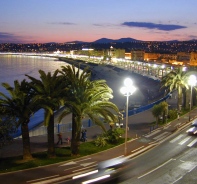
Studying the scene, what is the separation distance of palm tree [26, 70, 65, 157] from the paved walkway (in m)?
3.13

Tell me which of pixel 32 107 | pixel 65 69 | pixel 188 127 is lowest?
pixel 188 127

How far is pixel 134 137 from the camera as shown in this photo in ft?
89.8

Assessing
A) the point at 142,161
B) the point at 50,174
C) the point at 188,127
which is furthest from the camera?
the point at 188,127

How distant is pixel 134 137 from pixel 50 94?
32.7 ft

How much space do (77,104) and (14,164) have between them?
548 centimetres

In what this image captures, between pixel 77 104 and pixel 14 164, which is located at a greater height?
pixel 77 104

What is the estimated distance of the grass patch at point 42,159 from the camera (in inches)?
747

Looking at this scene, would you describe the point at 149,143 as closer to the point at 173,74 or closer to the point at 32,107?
the point at 32,107

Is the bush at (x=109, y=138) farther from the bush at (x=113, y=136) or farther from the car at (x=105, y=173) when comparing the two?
the car at (x=105, y=173)

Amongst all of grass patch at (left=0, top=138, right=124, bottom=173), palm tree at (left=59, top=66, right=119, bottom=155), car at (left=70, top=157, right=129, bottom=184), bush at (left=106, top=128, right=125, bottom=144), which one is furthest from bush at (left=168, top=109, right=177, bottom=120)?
car at (left=70, top=157, right=129, bottom=184)

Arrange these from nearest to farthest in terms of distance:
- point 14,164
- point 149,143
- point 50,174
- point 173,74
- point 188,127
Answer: point 50,174
point 14,164
point 149,143
point 188,127
point 173,74

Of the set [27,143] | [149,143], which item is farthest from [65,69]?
[149,143]

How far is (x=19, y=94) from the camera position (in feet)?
64.6

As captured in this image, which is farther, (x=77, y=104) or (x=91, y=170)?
(x=77, y=104)
